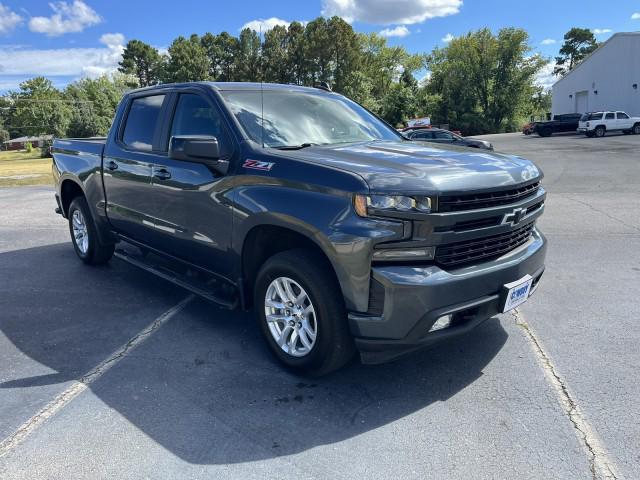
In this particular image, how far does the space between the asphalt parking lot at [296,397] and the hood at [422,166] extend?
1329 mm

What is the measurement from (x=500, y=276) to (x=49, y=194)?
553 inches

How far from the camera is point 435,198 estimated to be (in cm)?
286

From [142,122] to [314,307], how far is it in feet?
9.68

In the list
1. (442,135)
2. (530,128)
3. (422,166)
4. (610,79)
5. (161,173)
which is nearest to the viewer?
(422,166)

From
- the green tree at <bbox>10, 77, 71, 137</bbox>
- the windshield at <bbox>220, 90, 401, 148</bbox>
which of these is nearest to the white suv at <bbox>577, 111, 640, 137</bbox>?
the windshield at <bbox>220, 90, 401, 148</bbox>

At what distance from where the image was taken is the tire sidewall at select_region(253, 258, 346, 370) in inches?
122

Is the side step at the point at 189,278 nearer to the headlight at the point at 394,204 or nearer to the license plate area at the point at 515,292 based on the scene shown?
the headlight at the point at 394,204

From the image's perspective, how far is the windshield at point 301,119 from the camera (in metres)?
3.87

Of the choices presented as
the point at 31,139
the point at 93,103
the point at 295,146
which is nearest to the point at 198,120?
the point at 295,146

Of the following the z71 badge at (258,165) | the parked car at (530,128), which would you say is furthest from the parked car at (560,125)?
the z71 badge at (258,165)

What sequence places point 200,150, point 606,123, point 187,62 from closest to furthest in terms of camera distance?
point 200,150 → point 606,123 → point 187,62

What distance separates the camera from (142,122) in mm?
4996

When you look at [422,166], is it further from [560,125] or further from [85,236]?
[560,125]

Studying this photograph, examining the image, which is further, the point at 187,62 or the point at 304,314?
the point at 187,62
